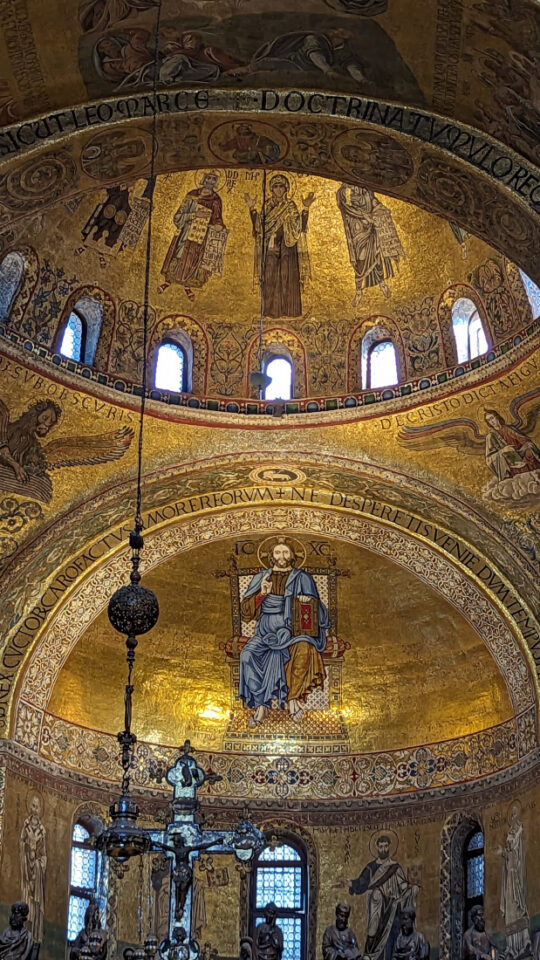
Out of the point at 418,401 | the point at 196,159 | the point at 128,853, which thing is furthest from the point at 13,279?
the point at 128,853

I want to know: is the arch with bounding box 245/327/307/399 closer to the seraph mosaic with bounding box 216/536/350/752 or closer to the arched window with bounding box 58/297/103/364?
the arched window with bounding box 58/297/103/364

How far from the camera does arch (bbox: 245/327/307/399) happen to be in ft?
71.6

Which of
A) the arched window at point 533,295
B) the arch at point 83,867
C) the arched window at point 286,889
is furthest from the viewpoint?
the arched window at point 286,889

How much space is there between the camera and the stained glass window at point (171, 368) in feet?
71.1

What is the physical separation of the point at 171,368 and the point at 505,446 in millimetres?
5239

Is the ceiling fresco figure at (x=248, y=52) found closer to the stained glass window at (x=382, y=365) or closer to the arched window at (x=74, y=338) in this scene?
the arched window at (x=74, y=338)

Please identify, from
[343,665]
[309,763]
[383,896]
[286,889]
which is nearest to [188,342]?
[343,665]

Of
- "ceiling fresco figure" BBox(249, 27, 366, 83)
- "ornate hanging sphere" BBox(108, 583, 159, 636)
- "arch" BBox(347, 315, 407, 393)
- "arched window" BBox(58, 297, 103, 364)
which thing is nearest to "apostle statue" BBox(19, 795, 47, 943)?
"ornate hanging sphere" BBox(108, 583, 159, 636)

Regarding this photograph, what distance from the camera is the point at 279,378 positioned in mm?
22047

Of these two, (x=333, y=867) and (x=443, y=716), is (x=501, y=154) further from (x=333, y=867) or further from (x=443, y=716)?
(x=333, y=867)

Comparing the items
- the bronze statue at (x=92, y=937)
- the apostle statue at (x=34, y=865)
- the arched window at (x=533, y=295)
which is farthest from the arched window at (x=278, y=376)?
the bronze statue at (x=92, y=937)

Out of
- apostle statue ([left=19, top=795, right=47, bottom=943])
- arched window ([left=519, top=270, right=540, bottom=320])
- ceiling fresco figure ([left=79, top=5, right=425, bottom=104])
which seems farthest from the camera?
arched window ([left=519, top=270, right=540, bottom=320])

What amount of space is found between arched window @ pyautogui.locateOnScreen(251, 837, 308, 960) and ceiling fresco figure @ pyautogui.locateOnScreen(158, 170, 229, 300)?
28.1 ft

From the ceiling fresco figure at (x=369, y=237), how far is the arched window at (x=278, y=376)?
172 centimetres
